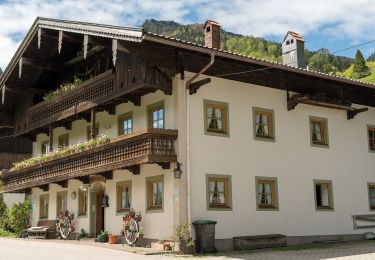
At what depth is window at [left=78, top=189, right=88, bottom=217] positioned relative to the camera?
75.8ft

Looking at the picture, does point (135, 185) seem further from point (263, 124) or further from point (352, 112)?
point (352, 112)

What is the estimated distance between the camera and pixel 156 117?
758 inches

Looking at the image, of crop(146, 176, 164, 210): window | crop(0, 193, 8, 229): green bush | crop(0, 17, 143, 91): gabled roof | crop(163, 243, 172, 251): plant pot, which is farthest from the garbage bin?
crop(0, 193, 8, 229): green bush

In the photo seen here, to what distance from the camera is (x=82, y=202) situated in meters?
23.4

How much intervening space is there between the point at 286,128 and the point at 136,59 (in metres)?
6.49

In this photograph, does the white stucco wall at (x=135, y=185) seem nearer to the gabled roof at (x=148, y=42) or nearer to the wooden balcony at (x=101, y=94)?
the wooden balcony at (x=101, y=94)

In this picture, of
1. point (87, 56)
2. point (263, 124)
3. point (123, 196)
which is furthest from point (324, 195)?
point (87, 56)

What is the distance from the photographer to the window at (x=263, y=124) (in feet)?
66.3

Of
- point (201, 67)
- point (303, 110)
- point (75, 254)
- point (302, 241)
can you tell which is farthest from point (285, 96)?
point (75, 254)

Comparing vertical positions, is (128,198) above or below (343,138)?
below

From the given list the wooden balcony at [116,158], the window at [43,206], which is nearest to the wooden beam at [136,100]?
the wooden balcony at [116,158]

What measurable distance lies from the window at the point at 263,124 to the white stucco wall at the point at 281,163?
190 millimetres

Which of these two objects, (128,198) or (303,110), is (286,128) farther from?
(128,198)

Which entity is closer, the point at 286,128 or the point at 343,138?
the point at 286,128
